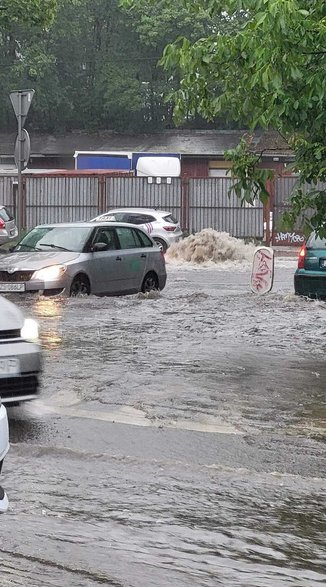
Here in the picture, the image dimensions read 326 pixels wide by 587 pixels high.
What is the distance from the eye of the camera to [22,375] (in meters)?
8.77

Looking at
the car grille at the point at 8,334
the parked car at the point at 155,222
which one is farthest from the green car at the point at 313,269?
the parked car at the point at 155,222

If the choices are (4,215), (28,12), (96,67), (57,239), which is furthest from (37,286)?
(96,67)

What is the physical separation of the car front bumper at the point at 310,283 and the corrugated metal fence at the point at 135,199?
18067 mm

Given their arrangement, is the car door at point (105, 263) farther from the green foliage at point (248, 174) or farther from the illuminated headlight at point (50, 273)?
the green foliage at point (248, 174)

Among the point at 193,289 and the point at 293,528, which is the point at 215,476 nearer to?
the point at 293,528

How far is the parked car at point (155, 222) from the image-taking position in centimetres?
3148

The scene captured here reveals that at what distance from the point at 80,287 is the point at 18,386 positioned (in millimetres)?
9152

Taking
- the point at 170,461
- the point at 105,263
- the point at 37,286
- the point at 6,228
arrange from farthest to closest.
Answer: the point at 6,228 < the point at 105,263 < the point at 37,286 < the point at 170,461

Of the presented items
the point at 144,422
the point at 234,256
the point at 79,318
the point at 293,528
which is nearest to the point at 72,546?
the point at 293,528

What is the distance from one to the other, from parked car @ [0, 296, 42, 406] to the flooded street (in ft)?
1.06

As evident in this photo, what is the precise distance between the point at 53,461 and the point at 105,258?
35.5ft

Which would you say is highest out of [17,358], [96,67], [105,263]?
[96,67]

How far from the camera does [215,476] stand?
7.38 metres

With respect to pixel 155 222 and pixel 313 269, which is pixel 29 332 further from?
pixel 155 222
